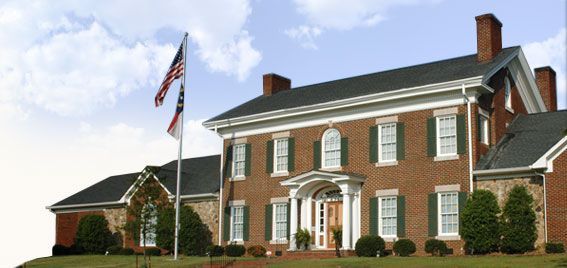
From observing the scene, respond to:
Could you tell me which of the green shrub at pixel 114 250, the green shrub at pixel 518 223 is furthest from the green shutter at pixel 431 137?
the green shrub at pixel 114 250

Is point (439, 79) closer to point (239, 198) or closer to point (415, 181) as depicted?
point (415, 181)

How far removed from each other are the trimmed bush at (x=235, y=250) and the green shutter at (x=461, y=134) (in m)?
11.2

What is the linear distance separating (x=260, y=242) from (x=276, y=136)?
16.1ft

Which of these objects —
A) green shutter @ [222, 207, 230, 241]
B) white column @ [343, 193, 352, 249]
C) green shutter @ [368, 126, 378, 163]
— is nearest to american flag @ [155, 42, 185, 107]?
green shutter @ [222, 207, 230, 241]

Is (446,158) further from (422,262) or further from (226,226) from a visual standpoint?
(226,226)

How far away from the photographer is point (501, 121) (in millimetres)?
31547

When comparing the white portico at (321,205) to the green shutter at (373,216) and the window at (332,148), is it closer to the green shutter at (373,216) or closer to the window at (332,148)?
the green shutter at (373,216)

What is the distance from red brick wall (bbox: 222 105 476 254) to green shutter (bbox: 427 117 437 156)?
0.19 meters

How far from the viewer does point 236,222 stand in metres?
36.8

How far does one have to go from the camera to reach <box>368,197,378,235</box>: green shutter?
31.2 m

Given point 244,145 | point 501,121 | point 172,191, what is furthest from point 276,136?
point 501,121

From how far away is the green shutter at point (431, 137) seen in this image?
30.1 meters

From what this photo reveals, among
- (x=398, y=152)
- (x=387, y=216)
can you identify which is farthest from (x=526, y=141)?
(x=387, y=216)

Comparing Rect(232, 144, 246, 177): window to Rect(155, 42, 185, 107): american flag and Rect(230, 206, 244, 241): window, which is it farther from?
Rect(155, 42, 185, 107): american flag
